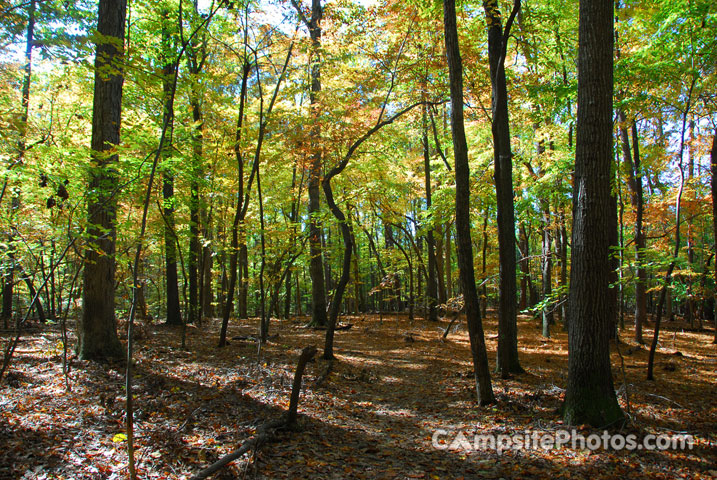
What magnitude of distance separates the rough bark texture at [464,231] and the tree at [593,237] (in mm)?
1179

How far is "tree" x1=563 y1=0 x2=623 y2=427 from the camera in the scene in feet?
14.3

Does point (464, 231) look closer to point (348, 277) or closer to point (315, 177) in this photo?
point (348, 277)

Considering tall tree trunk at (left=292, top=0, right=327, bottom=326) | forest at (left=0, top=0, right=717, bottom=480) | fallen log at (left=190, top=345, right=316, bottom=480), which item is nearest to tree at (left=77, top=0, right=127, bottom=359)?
forest at (left=0, top=0, right=717, bottom=480)

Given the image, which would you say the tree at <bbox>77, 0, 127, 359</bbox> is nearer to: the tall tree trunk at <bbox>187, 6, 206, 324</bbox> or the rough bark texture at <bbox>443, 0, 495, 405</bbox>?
the tall tree trunk at <bbox>187, 6, 206, 324</bbox>

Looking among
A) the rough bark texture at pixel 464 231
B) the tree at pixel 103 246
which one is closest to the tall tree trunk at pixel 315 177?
the tree at pixel 103 246

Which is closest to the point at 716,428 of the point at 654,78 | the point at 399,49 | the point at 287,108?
the point at 654,78

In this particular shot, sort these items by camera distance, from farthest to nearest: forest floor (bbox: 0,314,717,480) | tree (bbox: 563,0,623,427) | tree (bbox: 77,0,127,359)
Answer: tree (bbox: 77,0,127,359)
tree (bbox: 563,0,623,427)
forest floor (bbox: 0,314,717,480)

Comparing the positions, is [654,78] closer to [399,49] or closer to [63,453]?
[399,49]

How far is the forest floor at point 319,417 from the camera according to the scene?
3525mm

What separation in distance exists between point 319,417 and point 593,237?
4.06 m

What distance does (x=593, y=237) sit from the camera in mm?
4371

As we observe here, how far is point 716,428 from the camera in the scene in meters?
4.59

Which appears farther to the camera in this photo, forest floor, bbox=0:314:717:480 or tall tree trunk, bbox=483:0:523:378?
tall tree trunk, bbox=483:0:523:378

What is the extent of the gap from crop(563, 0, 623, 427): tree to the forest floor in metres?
0.34
